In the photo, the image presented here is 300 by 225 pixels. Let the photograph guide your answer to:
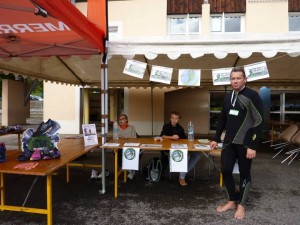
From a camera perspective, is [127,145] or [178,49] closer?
[178,49]

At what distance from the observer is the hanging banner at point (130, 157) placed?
3.54 metres

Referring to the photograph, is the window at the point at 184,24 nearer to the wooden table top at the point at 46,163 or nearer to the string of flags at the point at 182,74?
the string of flags at the point at 182,74

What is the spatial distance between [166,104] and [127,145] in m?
7.90

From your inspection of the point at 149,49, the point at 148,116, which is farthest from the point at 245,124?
the point at 148,116

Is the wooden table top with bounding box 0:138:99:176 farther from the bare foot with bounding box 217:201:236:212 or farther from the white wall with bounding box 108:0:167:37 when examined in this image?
the white wall with bounding box 108:0:167:37

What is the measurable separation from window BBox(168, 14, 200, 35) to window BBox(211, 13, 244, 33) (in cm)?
Answer: 58

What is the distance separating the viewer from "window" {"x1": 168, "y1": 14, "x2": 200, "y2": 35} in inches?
376

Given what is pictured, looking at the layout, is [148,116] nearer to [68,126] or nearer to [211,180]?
[68,126]

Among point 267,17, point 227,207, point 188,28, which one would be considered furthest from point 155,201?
point 267,17

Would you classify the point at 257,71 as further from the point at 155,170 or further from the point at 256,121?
the point at 155,170

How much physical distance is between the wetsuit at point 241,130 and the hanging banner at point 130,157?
3.74ft

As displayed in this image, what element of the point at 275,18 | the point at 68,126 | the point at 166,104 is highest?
the point at 275,18

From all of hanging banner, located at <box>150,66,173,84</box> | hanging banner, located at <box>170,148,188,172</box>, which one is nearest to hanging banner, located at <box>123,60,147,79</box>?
hanging banner, located at <box>150,66,173,84</box>

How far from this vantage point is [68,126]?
1004cm
